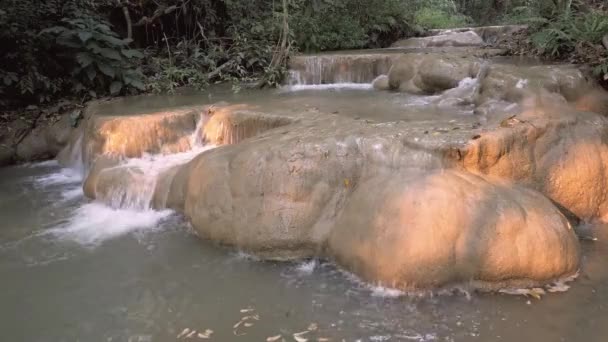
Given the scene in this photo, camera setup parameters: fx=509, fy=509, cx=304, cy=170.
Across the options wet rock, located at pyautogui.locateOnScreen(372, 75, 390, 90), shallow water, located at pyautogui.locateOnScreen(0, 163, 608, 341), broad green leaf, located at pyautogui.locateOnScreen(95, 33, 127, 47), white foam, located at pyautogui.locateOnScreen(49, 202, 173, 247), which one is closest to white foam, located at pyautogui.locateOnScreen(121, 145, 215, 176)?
white foam, located at pyautogui.locateOnScreen(49, 202, 173, 247)

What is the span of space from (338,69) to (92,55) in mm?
4179

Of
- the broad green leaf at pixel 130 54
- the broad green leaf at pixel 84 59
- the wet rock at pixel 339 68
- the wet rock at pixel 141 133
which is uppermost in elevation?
the broad green leaf at pixel 130 54

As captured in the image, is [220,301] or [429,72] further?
[429,72]

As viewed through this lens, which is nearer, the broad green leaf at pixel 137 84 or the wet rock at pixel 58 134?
the wet rock at pixel 58 134

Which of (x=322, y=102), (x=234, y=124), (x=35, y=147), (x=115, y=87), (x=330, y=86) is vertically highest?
(x=115, y=87)

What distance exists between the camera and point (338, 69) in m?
9.21

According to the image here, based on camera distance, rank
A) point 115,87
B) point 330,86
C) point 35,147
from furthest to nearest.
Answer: point 330,86
point 115,87
point 35,147

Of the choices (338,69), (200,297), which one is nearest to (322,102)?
(338,69)

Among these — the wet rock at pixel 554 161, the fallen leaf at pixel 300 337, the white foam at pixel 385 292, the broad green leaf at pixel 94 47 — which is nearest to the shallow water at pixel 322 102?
the broad green leaf at pixel 94 47

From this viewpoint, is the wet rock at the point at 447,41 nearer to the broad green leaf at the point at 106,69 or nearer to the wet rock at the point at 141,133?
the broad green leaf at the point at 106,69

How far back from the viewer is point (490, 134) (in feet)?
14.7

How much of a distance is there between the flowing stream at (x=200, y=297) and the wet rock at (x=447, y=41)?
8.21 meters

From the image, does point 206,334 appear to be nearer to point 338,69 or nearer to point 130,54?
point 130,54

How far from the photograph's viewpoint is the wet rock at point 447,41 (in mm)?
12641
